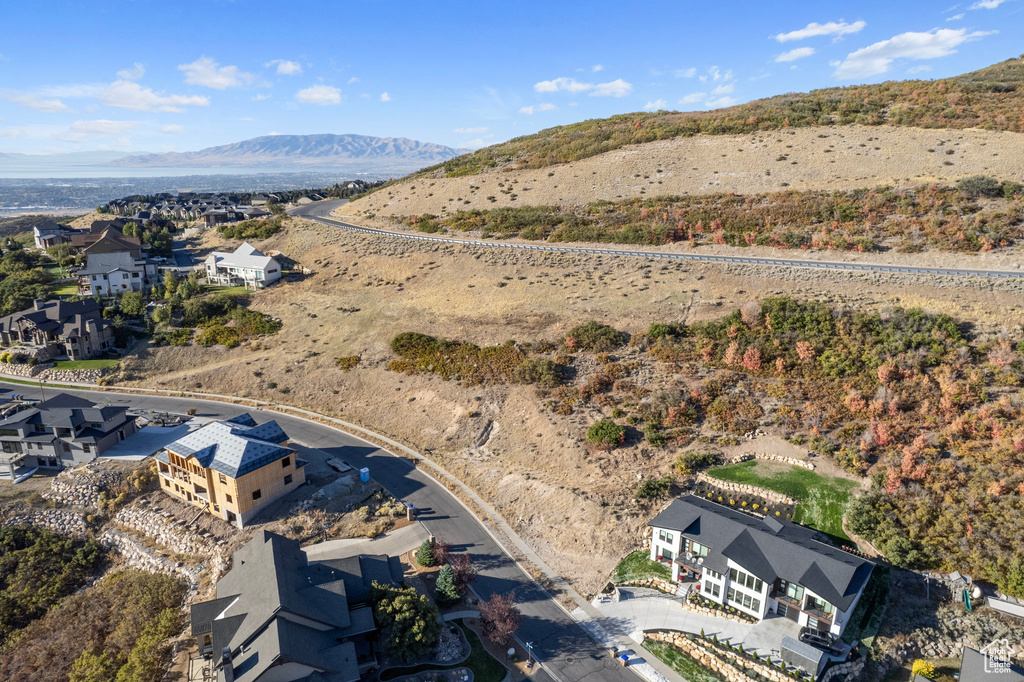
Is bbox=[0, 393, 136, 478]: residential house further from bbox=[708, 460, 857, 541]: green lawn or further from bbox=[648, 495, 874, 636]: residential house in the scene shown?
bbox=[708, 460, 857, 541]: green lawn

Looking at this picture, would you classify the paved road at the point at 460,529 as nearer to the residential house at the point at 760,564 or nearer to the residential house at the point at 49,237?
the residential house at the point at 760,564

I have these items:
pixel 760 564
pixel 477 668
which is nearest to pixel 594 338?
pixel 760 564

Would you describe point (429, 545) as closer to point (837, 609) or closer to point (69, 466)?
point (837, 609)

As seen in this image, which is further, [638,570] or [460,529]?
[460,529]

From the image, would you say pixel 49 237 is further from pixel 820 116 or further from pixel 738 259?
pixel 820 116

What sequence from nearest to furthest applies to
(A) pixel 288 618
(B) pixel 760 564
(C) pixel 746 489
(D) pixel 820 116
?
(A) pixel 288 618 → (B) pixel 760 564 → (C) pixel 746 489 → (D) pixel 820 116

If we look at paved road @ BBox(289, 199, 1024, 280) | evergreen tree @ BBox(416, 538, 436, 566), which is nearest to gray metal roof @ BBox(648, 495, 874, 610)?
evergreen tree @ BBox(416, 538, 436, 566)

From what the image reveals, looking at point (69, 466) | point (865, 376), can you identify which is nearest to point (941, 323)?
point (865, 376)
